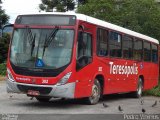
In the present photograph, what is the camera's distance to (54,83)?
14.9m

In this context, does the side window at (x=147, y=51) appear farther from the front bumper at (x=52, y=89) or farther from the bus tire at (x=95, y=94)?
the front bumper at (x=52, y=89)

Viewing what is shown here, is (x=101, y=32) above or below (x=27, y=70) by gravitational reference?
above

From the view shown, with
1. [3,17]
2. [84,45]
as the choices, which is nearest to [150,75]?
[84,45]

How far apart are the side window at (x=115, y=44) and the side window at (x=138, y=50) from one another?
206 centimetres

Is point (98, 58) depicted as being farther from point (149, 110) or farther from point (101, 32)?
point (149, 110)

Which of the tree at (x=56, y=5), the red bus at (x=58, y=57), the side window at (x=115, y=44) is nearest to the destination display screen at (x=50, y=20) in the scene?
the red bus at (x=58, y=57)

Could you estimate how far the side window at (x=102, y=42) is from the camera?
1705 cm

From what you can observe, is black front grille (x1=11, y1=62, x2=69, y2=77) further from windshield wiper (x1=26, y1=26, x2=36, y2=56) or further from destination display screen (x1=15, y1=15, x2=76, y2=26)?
destination display screen (x1=15, y1=15, x2=76, y2=26)

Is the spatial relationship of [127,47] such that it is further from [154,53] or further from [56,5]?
[56,5]

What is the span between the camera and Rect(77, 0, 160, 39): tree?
33219 mm

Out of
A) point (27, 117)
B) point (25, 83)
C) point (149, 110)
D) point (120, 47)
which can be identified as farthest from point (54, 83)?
point (120, 47)

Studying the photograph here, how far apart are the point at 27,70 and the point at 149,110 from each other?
3968 mm

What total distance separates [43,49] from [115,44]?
165 inches

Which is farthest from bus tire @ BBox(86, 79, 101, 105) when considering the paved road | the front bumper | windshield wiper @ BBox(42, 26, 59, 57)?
windshield wiper @ BBox(42, 26, 59, 57)
